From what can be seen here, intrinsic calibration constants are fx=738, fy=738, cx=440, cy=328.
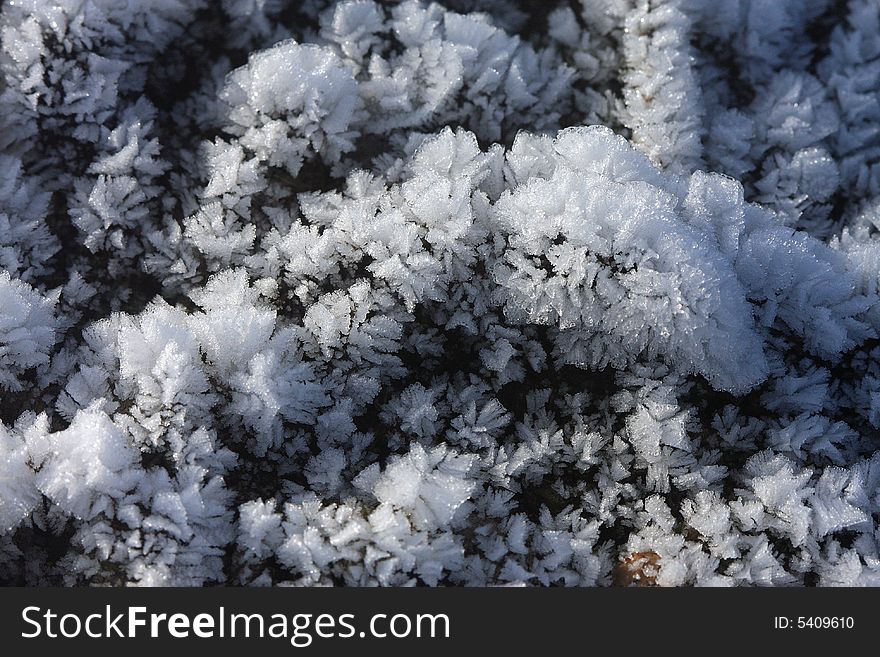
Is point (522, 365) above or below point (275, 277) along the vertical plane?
below

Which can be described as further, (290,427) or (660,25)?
(660,25)

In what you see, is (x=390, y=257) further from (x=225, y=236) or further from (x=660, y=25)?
(x=660, y=25)

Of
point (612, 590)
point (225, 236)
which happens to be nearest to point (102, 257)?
point (225, 236)

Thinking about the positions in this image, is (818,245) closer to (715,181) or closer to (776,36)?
(715,181)

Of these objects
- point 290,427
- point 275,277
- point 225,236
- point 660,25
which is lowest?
point 290,427

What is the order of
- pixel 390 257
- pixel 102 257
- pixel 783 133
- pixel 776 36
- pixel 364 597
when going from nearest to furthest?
pixel 364 597 < pixel 390 257 < pixel 102 257 < pixel 783 133 < pixel 776 36

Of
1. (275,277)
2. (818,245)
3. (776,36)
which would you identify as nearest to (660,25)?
(776,36)

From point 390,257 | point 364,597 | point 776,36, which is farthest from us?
point 776,36
